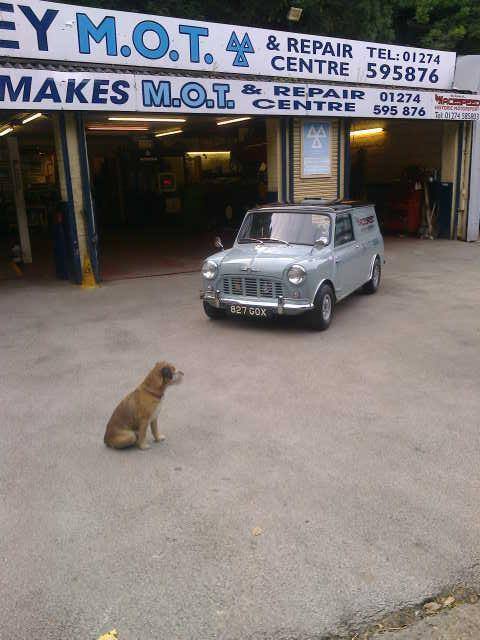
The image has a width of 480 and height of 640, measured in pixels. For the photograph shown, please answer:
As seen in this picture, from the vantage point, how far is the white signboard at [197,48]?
33.3 ft

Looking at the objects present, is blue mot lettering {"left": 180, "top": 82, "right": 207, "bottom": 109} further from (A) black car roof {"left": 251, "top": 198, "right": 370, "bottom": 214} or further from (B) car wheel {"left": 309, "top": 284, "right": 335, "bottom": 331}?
(B) car wheel {"left": 309, "top": 284, "right": 335, "bottom": 331}

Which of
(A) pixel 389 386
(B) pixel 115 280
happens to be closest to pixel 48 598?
(A) pixel 389 386

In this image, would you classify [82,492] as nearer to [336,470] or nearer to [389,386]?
[336,470]

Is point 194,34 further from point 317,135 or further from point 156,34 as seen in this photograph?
point 317,135

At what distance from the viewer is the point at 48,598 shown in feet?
10.2

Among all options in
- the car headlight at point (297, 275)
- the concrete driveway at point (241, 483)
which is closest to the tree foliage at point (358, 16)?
the car headlight at point (297, 275)

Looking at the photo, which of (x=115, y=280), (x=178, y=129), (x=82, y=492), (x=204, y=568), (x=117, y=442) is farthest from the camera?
(x=178, y=129)

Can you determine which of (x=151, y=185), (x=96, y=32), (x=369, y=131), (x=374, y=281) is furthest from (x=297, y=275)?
(x=151, y=185)

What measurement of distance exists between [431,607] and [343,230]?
671 cm

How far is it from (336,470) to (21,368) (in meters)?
4.32

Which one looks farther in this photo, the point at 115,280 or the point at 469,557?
the point at 115,280

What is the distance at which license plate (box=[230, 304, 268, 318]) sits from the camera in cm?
781

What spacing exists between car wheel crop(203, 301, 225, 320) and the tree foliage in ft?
53.0

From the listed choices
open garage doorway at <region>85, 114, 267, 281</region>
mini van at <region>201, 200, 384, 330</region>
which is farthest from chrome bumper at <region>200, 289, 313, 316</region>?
open garage doorway at <region>85, 114, 267, 281</region>
